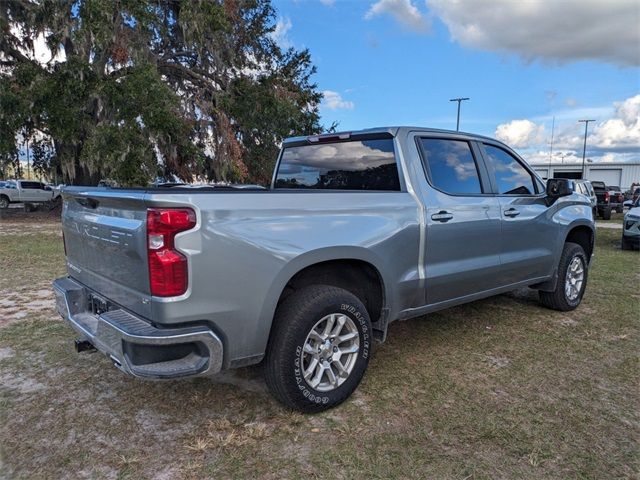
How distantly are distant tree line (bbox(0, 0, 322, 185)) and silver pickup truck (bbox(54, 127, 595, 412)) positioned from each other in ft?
41.1

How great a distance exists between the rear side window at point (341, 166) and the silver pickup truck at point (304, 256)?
12 mm

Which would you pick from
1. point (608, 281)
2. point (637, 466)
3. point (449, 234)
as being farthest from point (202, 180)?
point (637, 466)

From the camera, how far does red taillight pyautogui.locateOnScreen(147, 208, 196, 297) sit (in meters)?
2.46

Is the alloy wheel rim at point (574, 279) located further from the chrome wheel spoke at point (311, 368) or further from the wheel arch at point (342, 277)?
the chrome wheel spoke at point (311, 368)

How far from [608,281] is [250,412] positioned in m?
6.30

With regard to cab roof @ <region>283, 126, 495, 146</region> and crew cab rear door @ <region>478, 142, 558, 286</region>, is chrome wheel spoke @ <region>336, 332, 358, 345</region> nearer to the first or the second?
cab roof @ <region>283, 126, 495, 146</region>

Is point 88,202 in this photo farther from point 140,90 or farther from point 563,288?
point 140,90

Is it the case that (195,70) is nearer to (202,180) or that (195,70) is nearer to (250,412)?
(202,180)

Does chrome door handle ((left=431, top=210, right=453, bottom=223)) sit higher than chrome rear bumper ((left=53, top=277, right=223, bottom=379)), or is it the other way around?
chrome door handle ((left=431, top=210, right=453, bottom=223))

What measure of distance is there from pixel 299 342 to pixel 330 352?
31 centimetres

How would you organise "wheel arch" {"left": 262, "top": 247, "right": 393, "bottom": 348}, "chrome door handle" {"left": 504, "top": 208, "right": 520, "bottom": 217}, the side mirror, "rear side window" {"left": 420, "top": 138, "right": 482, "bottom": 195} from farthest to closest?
the side mirror, "chrome door handle" {"left": 504, "top": 208, "right": 520, "bottom": 217}, "rear side window" {"left": 420, "top": 138, "right": 482, "bottom": 195}, "wheel arch" {"left": 262, "top": 247, "right": 393, "bottom": 348}

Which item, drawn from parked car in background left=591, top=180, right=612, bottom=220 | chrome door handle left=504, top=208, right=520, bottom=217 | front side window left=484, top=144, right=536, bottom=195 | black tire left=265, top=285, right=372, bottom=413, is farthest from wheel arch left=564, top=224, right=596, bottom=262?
parked car in background left=591, top=180, right=612, bottom=220

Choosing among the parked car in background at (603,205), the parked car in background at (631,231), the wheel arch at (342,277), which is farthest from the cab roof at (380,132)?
the parked car in background at (603,205)

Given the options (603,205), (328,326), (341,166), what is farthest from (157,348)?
(603,205)
